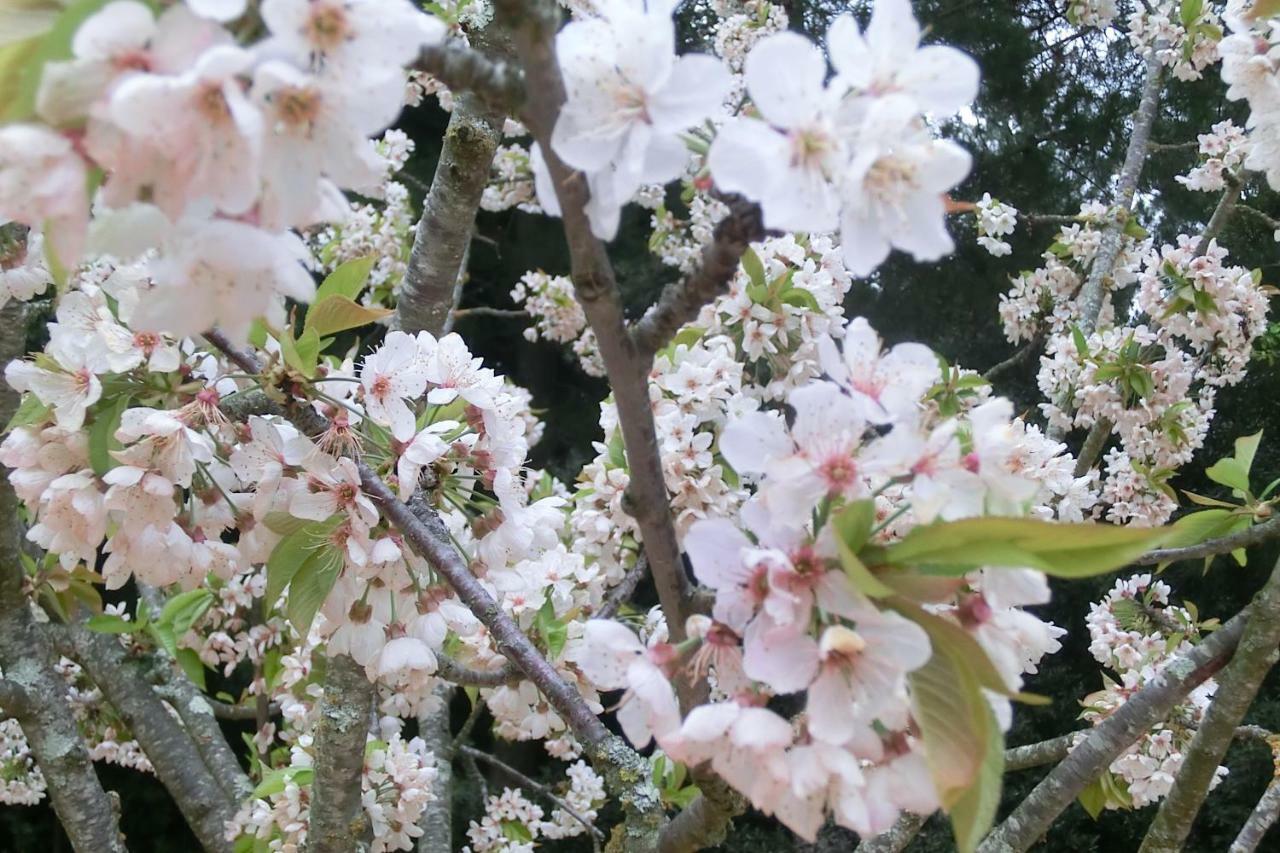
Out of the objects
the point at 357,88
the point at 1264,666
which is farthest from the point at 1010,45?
the point at 357,88

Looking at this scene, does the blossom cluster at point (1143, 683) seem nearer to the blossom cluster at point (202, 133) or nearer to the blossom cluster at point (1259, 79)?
the blossom cluster at point (1259, 79)

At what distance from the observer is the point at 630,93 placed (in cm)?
47

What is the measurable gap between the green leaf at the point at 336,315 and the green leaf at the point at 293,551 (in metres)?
0.18

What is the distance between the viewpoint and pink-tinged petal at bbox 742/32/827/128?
0.45 m

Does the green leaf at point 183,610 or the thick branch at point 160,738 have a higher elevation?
the green leaf at point 183,610

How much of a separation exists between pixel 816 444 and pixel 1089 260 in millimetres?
2681

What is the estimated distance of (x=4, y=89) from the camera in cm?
41

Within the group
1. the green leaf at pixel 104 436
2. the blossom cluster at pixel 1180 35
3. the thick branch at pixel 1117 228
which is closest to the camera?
the green leaf at pixel 104 436

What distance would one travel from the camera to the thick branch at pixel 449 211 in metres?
1.20

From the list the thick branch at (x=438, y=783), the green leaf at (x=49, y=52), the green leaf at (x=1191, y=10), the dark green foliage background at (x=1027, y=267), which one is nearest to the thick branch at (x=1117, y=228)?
the green leaf at (x=1191, y=10)

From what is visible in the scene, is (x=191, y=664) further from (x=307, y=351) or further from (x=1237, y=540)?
(x=1237, y=540)

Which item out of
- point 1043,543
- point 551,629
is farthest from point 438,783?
point 1043,543

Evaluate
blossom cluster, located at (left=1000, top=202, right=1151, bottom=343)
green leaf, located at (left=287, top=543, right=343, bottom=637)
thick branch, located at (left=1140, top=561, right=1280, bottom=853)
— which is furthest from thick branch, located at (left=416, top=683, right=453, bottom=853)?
blossom cluster, located at (left=1000, top=202, right=1151, bottom=343)

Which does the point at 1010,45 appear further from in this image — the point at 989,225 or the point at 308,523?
the point at 308,523
